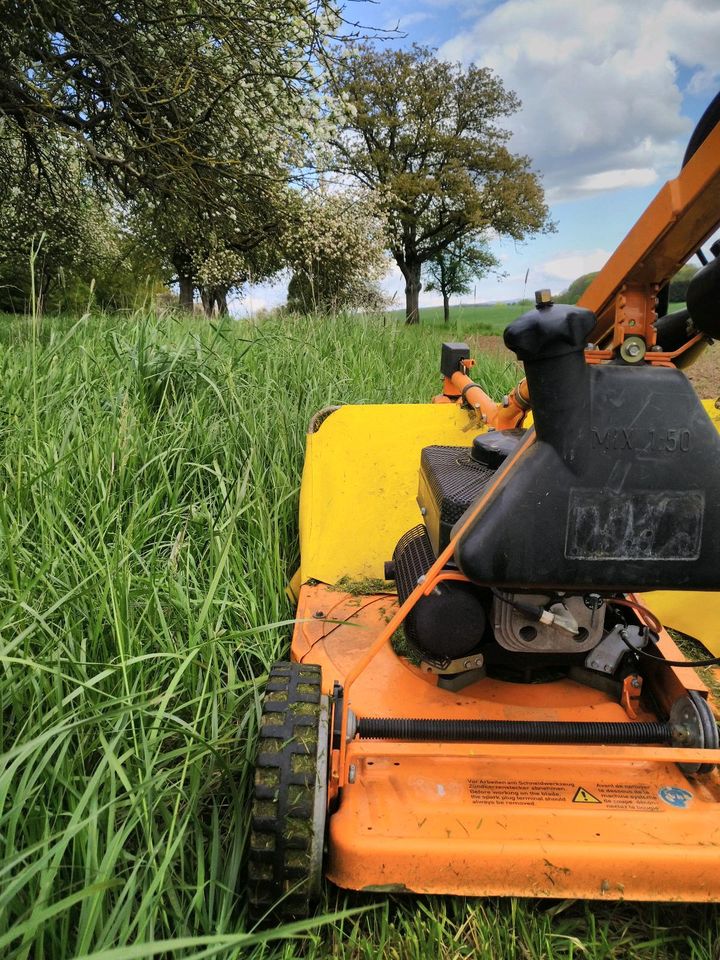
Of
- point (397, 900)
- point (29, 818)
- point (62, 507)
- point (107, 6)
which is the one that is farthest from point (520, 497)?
point (107, 6)

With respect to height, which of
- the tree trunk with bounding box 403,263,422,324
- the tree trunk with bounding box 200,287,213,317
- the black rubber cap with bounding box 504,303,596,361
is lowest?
the black rubber cap with bounding box 504,303,596,361

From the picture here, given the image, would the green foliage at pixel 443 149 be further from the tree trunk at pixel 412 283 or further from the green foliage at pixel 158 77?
the green foliage at pixel 158 77

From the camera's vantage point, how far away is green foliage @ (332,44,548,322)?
72.0ft

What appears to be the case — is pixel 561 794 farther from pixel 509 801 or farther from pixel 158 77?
pixel 158 77

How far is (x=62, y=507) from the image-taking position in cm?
199

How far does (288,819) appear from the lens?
1212mm

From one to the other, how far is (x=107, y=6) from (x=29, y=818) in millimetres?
5121

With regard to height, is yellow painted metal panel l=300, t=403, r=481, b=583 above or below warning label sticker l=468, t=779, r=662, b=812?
above

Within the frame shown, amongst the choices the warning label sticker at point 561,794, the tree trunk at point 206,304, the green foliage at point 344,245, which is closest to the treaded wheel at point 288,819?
the warning label sticker at point 561,794

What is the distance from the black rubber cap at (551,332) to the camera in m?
1.13

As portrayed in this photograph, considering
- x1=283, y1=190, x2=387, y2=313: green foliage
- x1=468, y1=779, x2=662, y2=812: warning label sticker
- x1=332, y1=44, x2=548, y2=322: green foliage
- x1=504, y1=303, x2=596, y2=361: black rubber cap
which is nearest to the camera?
x1=504, y1=303, x2=596, y2=361: black rubber cap

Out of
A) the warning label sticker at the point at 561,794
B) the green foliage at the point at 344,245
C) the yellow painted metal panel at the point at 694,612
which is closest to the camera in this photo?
the warning label sticker at the point at 561,794

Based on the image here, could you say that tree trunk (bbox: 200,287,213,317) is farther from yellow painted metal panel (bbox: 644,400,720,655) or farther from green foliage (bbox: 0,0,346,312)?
yellow painted metal panel (bbox: 644,400,720,655)

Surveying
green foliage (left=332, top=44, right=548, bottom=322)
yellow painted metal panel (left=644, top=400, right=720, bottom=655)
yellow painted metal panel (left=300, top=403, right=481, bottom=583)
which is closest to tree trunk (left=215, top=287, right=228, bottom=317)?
yellow painted metal panel (left=300, top=403, right=481, bottom=583)
